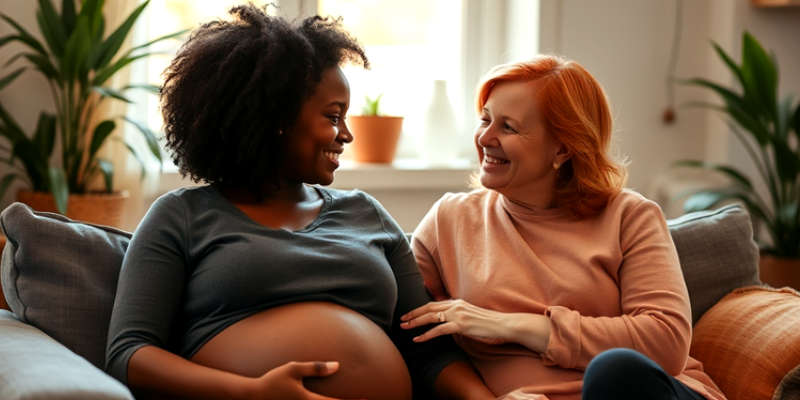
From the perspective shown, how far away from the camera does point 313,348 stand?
4.74 feet

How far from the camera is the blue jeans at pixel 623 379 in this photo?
1375 millimetres

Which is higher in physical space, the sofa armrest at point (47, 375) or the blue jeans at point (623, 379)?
the sofa armrest at point (47, 375)

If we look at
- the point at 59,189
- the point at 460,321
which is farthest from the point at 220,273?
the point at 59,189

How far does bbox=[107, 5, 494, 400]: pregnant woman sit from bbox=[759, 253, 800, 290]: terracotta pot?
6.30 ft

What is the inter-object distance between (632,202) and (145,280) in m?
0.93

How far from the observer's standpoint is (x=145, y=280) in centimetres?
141

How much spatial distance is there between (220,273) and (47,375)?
33cm

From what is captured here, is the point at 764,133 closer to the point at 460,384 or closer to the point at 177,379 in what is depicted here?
the point at 460,384

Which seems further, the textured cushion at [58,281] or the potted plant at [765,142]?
the potted plant at [765,142]

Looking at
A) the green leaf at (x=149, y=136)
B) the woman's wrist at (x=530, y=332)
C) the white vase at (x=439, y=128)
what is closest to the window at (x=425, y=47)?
the white vase at (x=439, y=128)

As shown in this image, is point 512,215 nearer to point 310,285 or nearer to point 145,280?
point 310,285

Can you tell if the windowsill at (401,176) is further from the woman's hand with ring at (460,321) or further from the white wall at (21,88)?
the woman's hand with ring at (460,321)

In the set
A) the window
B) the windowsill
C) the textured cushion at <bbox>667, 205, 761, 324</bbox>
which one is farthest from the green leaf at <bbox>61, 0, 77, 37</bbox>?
the textured cushion at <bbox>667, 205, 761, 324</bbox>

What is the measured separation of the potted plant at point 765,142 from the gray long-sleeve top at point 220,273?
73.5 inches
